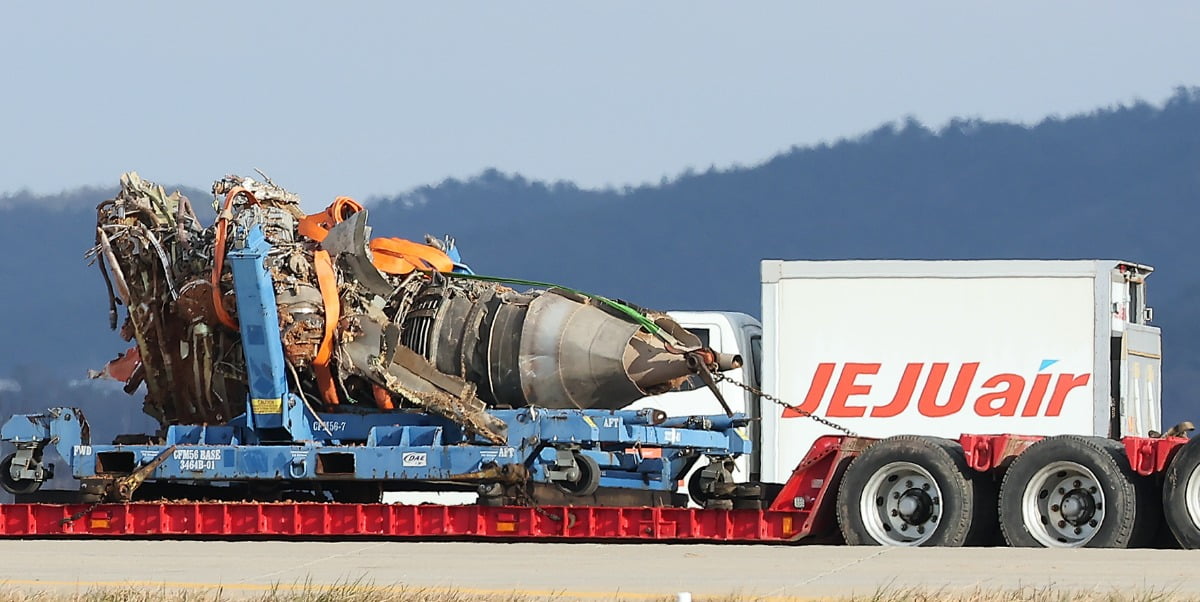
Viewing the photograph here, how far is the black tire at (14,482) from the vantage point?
17.9 m

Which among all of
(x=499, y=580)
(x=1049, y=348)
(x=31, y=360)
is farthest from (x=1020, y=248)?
(x=499, y=580)

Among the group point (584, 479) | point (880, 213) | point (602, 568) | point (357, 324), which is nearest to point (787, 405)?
point (584, 479)

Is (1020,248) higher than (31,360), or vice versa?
(1020,248)

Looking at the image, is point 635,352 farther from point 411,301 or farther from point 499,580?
point 499,580

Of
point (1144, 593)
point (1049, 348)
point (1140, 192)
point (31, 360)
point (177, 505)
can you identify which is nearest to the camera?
point (1144, 593)

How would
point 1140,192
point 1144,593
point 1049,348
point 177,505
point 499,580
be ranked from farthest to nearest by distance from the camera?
point 1140,192
point 1049,348
point 177,505
point 499,580
point 1144,593

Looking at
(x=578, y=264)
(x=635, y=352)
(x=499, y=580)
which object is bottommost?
(x=499, y=580)

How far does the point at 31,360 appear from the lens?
177ft

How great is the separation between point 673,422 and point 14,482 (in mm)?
5844

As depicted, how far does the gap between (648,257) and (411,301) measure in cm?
6669

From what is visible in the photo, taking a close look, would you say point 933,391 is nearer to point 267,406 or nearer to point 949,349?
point 949,349

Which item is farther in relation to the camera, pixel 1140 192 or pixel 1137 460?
pixel 1140 192

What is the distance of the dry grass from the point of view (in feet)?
35.8

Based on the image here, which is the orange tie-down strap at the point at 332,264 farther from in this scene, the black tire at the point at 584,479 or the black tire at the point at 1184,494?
the black tire at the point at 1184,494
